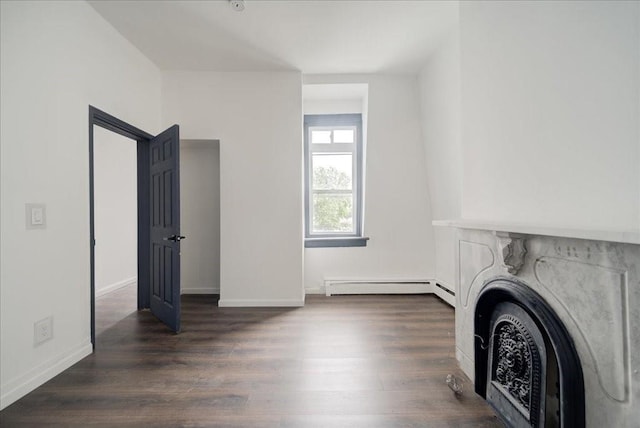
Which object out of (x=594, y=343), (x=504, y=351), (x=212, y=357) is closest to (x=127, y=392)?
(x=212, y=357)

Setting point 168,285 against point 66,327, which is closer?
point 66,327

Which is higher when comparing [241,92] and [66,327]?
[241,92]

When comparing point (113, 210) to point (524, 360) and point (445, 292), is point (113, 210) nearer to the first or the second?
point (445, 292)

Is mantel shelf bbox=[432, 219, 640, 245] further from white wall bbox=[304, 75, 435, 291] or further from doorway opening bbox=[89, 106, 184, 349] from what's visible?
doorway opening bbox=[89, 106, 184, 349]

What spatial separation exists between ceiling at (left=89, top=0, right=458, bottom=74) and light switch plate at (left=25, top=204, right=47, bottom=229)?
1.77 meters

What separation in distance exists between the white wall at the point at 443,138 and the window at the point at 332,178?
3.24 ft

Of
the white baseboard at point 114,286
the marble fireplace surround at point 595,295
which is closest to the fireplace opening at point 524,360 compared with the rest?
the marble fireplace surround at point 595,295

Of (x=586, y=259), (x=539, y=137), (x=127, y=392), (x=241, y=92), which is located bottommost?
(x=127, y=392)

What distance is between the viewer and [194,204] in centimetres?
378

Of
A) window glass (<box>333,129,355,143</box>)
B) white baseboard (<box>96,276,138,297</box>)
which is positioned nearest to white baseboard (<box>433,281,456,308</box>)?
window glass (<box>333,129,355,143</box>)

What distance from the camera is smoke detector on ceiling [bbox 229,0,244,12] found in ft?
7.24

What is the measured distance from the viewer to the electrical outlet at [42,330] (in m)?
1.78

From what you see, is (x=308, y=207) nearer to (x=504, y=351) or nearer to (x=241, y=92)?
(x=241, y=92)

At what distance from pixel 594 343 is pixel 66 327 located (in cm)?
313
